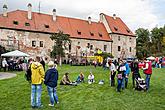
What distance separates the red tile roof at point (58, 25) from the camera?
168ft

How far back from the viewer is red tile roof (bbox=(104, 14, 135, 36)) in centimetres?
6746

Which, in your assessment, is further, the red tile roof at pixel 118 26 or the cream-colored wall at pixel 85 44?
the red tile roof at pixel 118 26

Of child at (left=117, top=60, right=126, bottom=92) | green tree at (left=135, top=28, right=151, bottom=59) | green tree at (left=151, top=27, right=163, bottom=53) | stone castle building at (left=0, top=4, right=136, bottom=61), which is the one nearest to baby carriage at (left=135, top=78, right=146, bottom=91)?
child at (left=117, top=60, right=126, bottom=92)

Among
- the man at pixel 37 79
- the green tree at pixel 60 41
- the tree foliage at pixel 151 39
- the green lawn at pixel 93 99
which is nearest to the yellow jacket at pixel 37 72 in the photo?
the man at pixel 37 79

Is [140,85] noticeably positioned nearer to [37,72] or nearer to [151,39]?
[37,72]

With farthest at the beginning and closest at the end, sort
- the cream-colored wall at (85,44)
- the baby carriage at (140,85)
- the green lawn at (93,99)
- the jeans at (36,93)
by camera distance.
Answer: the cream-colored wall at (85,44) → the baby carriage at (140,85) → the green lawn at (93,99) → the jeans at (36,93)

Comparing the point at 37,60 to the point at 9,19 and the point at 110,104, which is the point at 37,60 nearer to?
the point at 110,104

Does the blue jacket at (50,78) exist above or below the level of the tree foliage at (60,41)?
below

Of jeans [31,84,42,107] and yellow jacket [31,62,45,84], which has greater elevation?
yellow jacket [31,62,45,84]

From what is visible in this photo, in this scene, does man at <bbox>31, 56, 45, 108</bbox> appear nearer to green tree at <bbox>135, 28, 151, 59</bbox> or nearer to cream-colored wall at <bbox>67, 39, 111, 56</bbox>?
cream-colored wall at <bbox>67, 39, 111, 56</bbox>

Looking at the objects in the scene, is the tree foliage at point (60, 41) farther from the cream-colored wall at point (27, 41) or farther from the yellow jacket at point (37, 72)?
the yellow jacket at point (37, 72)

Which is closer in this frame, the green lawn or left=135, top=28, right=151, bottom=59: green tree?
the green lawn

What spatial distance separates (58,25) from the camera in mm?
57875

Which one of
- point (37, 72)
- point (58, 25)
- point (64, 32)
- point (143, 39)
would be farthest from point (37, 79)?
point (143, 39)
